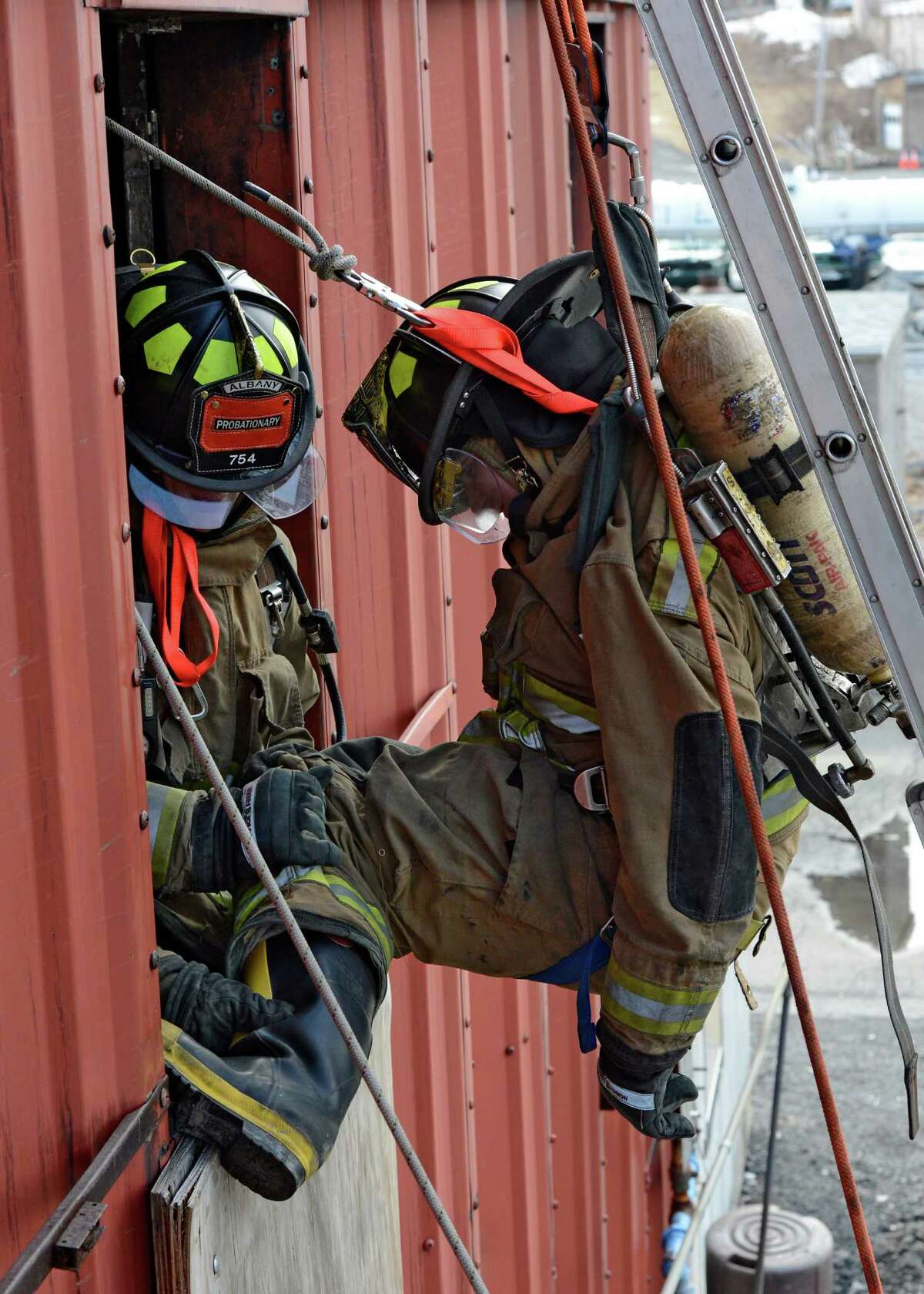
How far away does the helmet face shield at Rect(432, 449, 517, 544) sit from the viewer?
119 inches

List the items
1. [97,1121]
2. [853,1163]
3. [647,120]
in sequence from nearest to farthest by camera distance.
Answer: [97,1121] < [647,120] < [853,1163]

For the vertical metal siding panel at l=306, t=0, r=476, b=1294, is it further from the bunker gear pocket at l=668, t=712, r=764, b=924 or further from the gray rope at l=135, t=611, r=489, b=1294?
the gray rope at l=135, t=611, r=489, b=1294

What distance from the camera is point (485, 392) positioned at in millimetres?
2973

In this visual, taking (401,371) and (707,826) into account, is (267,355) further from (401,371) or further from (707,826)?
(707,826)

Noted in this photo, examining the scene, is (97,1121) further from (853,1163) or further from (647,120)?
(853,1163)

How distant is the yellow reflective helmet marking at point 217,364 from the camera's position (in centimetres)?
304

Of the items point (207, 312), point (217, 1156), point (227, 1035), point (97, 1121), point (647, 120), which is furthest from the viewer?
point (647, 120)

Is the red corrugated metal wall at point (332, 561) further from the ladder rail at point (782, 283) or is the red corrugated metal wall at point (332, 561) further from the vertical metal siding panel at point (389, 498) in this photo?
the ladder rail at point (782, 283)

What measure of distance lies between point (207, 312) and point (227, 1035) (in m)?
1.37

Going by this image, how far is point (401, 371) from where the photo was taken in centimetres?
309

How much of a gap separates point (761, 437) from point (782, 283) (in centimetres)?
35

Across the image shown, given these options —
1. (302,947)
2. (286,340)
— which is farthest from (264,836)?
(286,340)

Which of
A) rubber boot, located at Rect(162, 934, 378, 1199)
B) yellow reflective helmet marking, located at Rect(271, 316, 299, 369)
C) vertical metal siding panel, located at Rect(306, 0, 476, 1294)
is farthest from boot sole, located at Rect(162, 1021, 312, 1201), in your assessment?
vertical metal siding panel, located at Rect(306, 0, 476, 1294)

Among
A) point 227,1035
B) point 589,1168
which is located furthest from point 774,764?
point 589,1168
